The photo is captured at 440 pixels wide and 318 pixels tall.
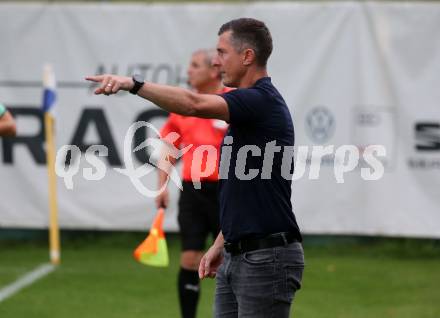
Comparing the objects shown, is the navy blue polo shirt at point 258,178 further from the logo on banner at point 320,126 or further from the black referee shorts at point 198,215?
the logo on banner at point 320,126

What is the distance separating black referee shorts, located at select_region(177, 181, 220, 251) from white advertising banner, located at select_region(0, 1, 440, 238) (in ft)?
8.74

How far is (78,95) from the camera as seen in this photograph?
1022cm

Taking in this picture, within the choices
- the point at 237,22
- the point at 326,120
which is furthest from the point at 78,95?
the point at 237,22

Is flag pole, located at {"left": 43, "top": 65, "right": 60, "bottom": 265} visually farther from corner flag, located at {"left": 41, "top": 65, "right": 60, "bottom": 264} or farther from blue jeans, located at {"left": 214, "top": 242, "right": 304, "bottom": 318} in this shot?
blue jeans, located at {"left": 214, "top": 242, "right": 304, "bottom": 318}

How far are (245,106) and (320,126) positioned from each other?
6.08 m

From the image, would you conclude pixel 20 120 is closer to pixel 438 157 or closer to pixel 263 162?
pixel 438 157

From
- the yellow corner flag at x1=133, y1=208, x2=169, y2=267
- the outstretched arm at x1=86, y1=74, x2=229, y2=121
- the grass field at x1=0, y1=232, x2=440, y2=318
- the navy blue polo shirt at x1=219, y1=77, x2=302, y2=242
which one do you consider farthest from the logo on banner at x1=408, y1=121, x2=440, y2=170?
the outstretched arm at x1=86, y1=74, x2=229, y2=121

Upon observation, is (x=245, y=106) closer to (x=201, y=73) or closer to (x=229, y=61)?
(x=229, y=61)

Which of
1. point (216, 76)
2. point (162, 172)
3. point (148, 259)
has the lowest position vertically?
point (148, 259)

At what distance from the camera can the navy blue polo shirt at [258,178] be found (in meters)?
4.00

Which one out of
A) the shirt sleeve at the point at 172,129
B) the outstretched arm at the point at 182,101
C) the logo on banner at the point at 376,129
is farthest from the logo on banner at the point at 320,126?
the outstretched arm at the point at 182,101

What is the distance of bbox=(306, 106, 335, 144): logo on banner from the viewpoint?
32.4ft

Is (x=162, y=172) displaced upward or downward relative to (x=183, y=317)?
upward

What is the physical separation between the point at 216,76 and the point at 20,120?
13.2 feet
